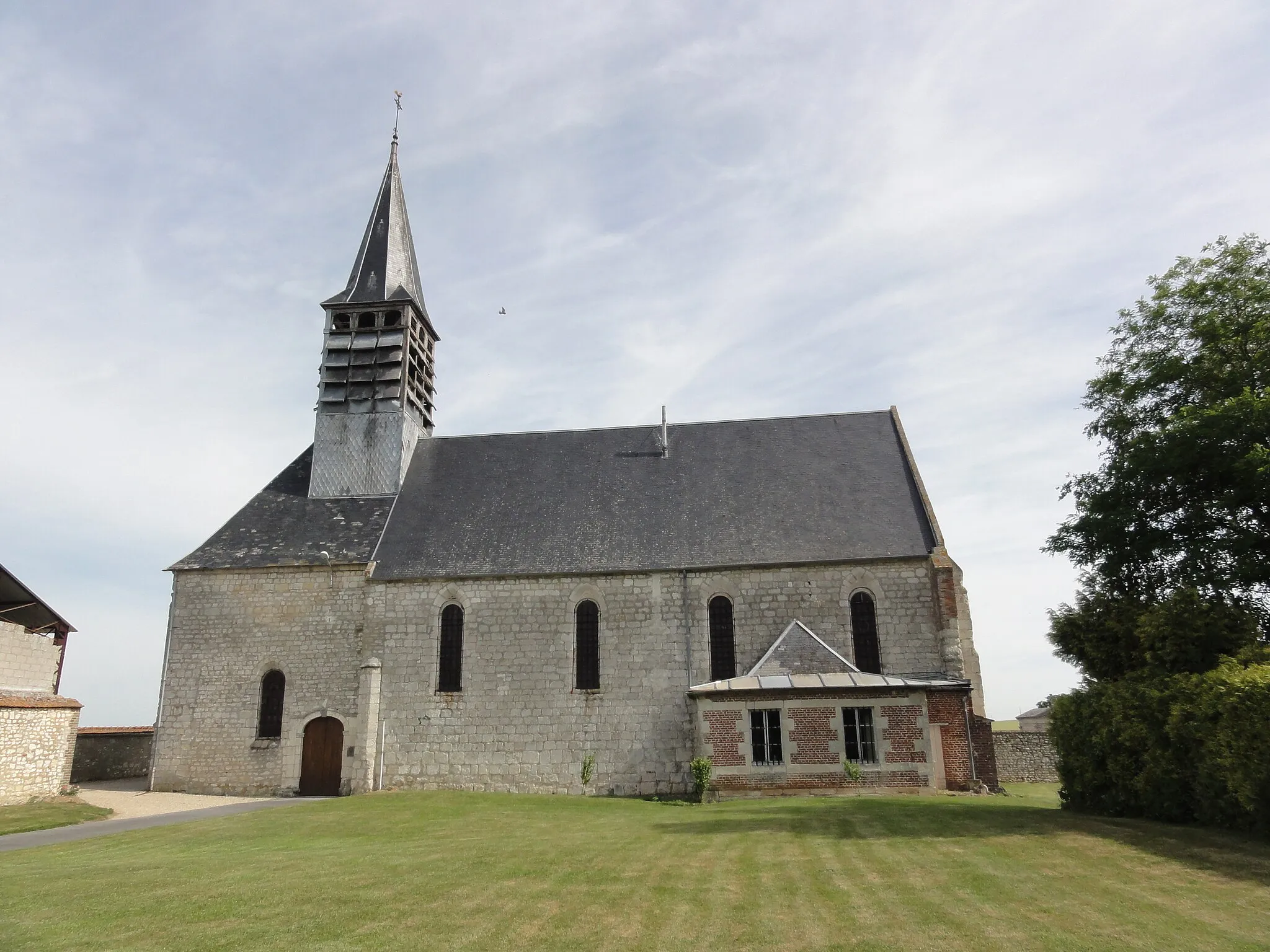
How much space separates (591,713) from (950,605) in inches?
333

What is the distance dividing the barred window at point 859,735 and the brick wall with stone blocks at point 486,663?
1877 mm

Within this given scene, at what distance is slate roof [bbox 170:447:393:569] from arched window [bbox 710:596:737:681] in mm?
8708

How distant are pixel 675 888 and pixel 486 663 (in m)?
12.5

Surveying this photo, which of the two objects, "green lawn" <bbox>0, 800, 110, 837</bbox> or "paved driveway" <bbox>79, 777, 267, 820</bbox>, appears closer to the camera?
"green lawn" <bbox>0, 800, 110, 837</bbox>

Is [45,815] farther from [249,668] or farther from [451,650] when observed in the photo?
[451,650]

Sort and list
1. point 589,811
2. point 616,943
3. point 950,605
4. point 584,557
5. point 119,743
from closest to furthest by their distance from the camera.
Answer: point 616,943 < point 589,811 < point 950,605 < point 584,557 < point 119,743

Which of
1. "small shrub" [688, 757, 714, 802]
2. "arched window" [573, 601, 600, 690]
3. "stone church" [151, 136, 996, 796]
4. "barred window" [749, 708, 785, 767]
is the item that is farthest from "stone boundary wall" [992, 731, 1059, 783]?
"arched window" [573, 601, 600, 690]

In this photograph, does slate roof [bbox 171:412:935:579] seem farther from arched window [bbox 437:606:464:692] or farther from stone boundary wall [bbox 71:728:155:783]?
stone boundary wall [bbox 71:728:155:783]

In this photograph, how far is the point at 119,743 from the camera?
24.5 meters

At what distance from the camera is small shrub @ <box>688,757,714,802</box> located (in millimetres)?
17281

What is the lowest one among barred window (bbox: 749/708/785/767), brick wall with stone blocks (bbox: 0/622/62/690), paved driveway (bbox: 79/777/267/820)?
paved driveway (bbox: 79/777/267/820)

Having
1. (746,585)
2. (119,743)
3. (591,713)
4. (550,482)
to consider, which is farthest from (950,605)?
(119,743)

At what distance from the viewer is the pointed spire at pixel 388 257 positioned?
25.4m

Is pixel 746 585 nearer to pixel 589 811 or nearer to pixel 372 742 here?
pixel 589 811
